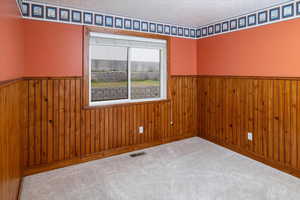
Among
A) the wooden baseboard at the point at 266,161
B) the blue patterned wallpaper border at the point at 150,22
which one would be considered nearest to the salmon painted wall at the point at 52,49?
the blue patterned wallpaper border at the point at 150,22

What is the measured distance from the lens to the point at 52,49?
2.87 m

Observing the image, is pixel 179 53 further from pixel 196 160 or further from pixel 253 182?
pixel 253 182

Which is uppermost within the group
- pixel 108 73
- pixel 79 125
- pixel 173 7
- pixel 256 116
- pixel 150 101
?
pixel 173 7

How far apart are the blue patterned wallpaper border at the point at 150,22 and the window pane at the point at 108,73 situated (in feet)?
1.40

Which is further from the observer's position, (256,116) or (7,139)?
(256,116)

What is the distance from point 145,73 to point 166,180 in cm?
210

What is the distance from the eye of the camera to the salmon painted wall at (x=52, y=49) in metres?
2.74

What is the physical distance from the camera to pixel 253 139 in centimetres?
324

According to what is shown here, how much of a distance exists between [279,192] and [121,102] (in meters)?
2.58

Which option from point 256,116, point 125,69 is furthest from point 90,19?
point 256,116

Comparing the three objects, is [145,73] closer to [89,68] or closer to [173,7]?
[89,68]

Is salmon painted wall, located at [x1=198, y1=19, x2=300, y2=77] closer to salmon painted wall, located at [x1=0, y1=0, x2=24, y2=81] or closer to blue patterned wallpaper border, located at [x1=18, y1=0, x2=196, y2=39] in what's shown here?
blue patterned wallpaper border, located at [x1=18, y1=0, x2=196, y2=39]

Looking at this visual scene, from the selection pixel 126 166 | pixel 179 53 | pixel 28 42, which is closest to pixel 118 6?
pixel 28 42

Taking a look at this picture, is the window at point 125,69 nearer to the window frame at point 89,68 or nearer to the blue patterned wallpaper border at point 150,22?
the window frame at point 89,68
